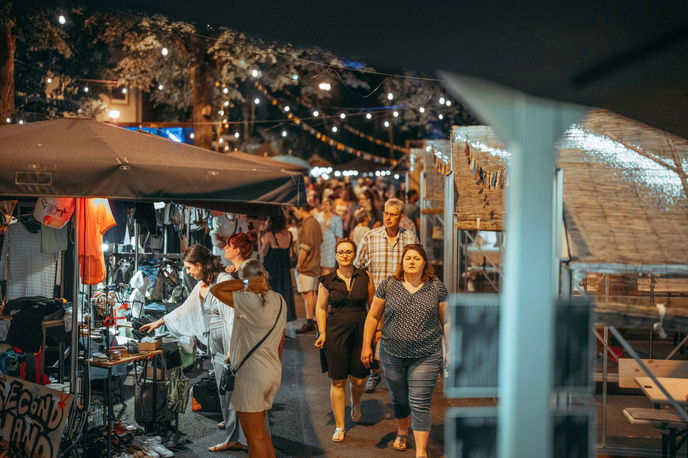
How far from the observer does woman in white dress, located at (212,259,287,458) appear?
6.29 meters

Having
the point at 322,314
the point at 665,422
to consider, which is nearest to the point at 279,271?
the point at 322,314

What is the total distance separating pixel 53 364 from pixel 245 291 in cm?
321

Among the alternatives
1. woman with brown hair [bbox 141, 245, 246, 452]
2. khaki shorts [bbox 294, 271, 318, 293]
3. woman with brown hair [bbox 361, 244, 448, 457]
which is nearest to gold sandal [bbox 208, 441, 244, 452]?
woman with brown hair [bbox 141, 245, 246, 452]

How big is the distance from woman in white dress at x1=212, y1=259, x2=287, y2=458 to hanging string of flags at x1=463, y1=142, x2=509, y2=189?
96.5 inches

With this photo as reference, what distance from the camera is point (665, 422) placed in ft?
20.4

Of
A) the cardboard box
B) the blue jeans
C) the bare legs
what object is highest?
the cardboard box

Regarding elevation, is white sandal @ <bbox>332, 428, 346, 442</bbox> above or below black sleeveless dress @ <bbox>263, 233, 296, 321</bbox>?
below

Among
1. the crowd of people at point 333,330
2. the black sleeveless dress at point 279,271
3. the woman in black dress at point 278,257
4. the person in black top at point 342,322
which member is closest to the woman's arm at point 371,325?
the crowd of people at point 333,330

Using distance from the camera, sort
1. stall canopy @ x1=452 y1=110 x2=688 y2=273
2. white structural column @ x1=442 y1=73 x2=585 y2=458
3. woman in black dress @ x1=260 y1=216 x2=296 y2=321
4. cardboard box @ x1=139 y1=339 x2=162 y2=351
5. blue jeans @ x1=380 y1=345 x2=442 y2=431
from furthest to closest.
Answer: woman in black dress @ x1=260 y1=216 x2=296 y2=321
cardboard box @ x1=139 y1=339 x2=162 y2=351
blue jeans @ x1=380 y1=345 x2=442 y2=431
stall canopy @ x1=452 y1=110 x2=688 y2=273
white structural column @ x1=442 y1=73 x2=585 y2=458

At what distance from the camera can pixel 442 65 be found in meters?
2.46

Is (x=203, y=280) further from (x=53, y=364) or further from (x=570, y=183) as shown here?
(x=570, y=183)

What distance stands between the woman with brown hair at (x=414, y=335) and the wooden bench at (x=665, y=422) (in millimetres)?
1802

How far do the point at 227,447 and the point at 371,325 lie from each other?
73.2 inches

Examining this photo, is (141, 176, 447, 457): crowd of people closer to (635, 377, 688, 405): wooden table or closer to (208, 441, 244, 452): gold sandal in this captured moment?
(208, 441, 244, 452): gold sandal
